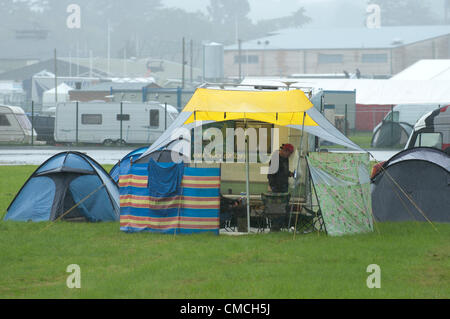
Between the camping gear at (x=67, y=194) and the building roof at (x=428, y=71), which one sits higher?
the building roof at (x=428, y=71)

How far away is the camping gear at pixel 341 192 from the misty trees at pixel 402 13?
140938 millimetres

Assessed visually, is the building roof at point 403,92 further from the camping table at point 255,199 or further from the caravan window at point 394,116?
the camping table at point 255,199

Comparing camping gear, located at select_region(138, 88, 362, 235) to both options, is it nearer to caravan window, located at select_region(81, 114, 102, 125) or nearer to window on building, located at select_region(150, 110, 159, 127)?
window on building, located at select_region(150, 110, 159, 127)

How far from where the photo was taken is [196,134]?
672 inches

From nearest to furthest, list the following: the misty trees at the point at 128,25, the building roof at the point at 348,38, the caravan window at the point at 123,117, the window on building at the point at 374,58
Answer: the caravan window at the point at 123,117, the window on building at the point at 374,58, the building roof at the point at 348,38, the misty trees at the point at 128,25

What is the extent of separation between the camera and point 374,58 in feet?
269

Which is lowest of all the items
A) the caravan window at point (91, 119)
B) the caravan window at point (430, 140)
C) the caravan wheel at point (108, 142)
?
the caravan wheel at point (108, 142)

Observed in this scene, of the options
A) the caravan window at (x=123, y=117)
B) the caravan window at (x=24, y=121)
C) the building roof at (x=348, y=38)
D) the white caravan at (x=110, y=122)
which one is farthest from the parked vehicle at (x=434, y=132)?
the building roof at (x=348, y=38)

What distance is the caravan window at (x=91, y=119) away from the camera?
127ft

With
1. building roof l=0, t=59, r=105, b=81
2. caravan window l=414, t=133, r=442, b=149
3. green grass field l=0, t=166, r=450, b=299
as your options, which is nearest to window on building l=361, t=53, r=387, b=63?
building roof l=0, t=59, r=105, b=81

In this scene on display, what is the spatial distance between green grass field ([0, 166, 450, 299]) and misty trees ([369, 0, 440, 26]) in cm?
14193

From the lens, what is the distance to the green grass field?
9.73 m

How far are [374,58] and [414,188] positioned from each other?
68827mm

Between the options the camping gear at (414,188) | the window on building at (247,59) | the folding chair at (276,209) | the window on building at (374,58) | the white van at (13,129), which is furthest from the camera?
the window on building at (247,59)
